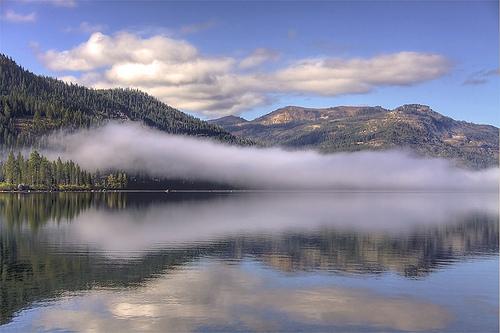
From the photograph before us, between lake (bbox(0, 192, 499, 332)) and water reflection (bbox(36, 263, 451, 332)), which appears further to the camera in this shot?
lake (bbox(0, 192, 499, 332))

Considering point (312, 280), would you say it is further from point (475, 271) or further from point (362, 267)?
point (475, 271)

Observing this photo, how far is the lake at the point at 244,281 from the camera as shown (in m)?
51.7

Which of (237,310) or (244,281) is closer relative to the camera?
(237,310)

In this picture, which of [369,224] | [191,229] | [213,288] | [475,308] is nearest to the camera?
[475,308]

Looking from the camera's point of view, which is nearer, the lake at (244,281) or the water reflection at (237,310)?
the water reflection at (237,310)

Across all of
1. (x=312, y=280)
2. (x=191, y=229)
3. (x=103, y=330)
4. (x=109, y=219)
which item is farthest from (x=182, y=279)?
(x=109, y=219)

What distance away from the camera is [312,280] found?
234 feet

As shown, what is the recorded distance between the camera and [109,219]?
162000 mm

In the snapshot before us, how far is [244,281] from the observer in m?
71.0

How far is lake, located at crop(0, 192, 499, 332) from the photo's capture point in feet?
170

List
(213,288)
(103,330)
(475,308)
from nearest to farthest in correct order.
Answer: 1. (103,330)
2. (475,308)
3. (213,288)

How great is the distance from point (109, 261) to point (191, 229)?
53186mm

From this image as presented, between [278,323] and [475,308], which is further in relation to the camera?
[475,308]

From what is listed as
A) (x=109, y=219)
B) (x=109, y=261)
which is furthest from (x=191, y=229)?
(x=109, y=261)
